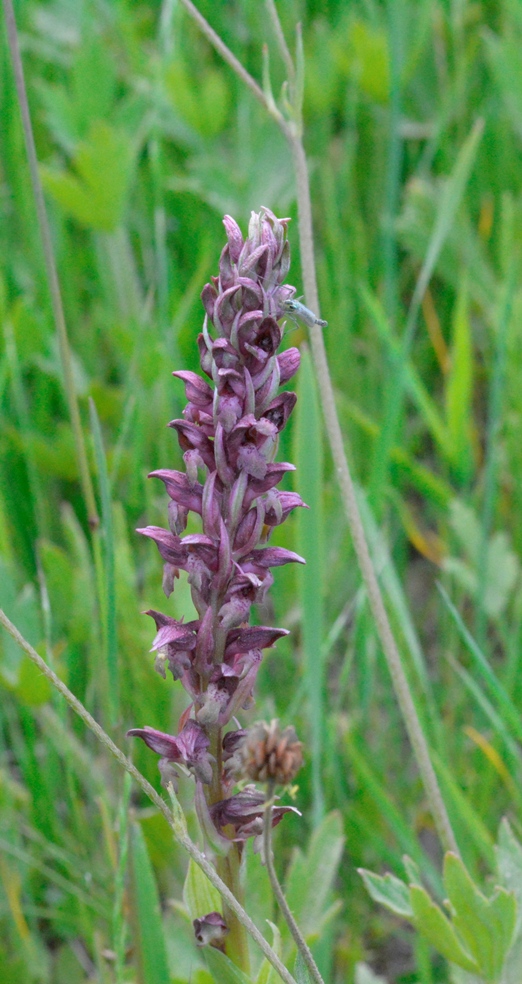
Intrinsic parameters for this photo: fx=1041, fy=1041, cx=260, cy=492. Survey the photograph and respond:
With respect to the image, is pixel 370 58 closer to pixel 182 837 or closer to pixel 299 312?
pixel 299 312

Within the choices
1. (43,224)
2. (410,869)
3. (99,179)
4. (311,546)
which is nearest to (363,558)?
(311,546)

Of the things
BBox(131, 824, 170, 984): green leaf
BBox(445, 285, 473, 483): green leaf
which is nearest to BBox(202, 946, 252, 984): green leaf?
BBox(131, 824, 170, 984): green leaf

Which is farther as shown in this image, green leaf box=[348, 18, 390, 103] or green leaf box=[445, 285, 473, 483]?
green leaf box=[348, 18, 390, 103]

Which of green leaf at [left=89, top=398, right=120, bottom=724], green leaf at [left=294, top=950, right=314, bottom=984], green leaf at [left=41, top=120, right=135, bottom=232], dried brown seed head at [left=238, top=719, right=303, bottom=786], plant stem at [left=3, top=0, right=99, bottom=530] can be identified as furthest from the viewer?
green leaf at [left=41, top=120, right=135, bottom=232]

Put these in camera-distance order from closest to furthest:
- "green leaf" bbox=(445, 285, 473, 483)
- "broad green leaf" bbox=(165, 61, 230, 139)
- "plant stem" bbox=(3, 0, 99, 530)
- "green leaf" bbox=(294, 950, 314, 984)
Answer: "green leaf" bbox=(294, 950, 314, 984) → "plant stem" bbox=(3, 0, 99, 530) → "green leaf" bbox=(445, 285, 473, 483) → "broad green leaf" bbox=(165, 61, 230, 139)

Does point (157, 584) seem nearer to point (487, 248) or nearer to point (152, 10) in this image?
point (487, 248)

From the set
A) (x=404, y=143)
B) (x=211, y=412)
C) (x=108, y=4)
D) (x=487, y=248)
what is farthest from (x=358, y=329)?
(x=211, y=412)

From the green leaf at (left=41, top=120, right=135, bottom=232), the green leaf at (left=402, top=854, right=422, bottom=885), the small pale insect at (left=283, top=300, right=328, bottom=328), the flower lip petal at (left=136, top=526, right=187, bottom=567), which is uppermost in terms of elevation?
the green leaf at (left=41, top=120, right=135, bottom=232)

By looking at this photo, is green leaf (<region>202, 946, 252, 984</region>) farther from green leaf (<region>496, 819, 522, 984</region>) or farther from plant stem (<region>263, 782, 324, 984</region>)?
green leaf (<region>496, 819, 522, 984</region>)
